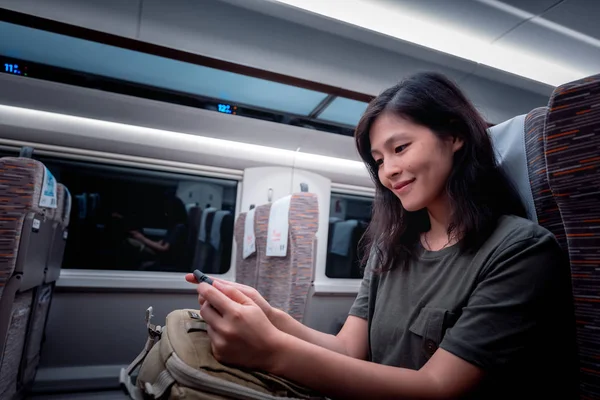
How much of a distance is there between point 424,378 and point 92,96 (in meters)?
3.33

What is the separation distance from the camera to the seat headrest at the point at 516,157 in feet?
3.37

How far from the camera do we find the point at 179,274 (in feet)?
14.5

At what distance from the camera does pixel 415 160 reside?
1.10 metres

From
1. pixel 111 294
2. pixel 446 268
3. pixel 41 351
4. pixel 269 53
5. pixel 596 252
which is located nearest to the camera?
pixel 596 252

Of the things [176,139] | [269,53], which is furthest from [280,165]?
[269,53]

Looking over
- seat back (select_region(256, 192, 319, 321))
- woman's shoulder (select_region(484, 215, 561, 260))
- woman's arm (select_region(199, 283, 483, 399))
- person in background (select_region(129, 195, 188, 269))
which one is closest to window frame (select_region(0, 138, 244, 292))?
person in background (select_region(129, 195, 188, 269))

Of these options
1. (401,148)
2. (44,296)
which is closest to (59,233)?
(44,296)

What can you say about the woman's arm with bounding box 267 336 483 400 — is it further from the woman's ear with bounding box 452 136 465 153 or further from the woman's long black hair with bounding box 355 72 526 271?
the woman's ear with bounding box 452 136 465 153

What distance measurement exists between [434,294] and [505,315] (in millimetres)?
215

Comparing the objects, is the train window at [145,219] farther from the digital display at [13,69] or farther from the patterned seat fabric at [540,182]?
the patterned seat fabric at [540,182]

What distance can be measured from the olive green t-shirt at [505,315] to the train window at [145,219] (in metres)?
3.78

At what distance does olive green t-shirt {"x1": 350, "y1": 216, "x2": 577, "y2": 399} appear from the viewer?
80 centimetres

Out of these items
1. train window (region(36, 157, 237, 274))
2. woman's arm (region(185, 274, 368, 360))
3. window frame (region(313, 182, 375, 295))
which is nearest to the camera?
woman's arm (region(185, 274, 368, 360))

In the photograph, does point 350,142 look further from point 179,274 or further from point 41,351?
point 41,351
